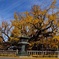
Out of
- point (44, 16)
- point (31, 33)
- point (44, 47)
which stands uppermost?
point (44, 16)

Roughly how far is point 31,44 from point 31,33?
2.02m

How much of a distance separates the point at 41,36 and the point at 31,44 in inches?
93.4

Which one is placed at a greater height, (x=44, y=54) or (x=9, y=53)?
(x=9, y=53)

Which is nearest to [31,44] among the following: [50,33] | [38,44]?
[38,44]

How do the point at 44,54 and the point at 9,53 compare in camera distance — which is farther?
the point at 9,53

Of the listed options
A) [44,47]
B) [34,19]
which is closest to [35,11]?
[34,19]

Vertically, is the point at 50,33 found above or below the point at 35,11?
below

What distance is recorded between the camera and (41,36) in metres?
37.9

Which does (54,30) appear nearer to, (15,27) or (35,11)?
(35,11)

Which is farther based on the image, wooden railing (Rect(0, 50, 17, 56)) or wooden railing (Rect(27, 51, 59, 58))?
wooden railing (Rect(0, 50, 17, 56))

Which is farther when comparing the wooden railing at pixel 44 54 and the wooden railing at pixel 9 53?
the wooden railing at pixel 9 53

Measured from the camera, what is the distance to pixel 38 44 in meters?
37.6

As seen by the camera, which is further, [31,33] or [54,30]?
[31,33]

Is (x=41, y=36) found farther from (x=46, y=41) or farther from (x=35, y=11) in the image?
(x=35, y=11)
